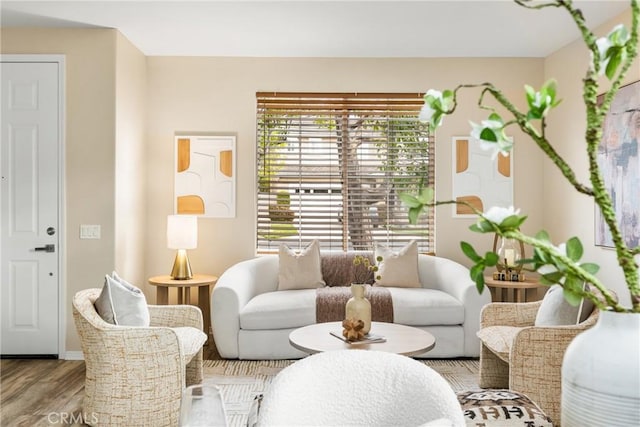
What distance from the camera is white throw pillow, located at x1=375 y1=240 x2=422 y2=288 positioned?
16.4 feet

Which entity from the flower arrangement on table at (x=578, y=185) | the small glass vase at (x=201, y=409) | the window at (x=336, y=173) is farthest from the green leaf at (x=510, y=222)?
the window at (x=336, y=173)

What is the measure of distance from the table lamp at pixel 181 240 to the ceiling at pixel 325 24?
5.07 feet

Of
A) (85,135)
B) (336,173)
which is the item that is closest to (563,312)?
(336,173)

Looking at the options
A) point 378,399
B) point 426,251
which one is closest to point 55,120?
point 426,251

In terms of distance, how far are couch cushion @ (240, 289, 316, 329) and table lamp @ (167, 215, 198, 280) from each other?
0.75 m

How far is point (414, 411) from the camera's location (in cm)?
140

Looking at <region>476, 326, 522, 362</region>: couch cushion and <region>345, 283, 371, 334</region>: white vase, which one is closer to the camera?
<region>476, 326, 522, 362</region>: couch cushion

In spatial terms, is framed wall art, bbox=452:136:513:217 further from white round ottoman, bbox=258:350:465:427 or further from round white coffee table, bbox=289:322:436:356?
white round ottoman, bbox=258:350:465:427

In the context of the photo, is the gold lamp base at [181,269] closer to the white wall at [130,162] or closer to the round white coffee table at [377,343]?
the white wall at [130,162]

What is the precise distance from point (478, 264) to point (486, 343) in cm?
273

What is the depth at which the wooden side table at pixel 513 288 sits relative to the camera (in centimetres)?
477

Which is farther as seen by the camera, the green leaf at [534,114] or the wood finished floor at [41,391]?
the wood finished floor at [41,391]

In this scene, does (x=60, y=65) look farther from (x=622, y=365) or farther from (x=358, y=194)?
(x=622, y=365)

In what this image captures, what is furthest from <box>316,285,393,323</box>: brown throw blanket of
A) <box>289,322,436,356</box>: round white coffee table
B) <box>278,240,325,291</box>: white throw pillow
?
<box>289,322,436,356</box>: round white coffee table
